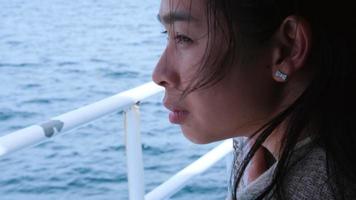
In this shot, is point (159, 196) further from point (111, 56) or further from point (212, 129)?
point (111, 56)

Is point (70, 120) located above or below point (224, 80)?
below

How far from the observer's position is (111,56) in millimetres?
10945

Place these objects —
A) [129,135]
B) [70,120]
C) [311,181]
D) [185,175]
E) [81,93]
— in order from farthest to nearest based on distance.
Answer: [81,93], [185,175], [129,135], [70,120], [311,181]

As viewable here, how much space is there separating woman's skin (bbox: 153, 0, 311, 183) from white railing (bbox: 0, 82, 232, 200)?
17.0 inches

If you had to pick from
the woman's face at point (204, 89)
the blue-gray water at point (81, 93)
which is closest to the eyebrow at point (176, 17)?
the woman's face at point (204, 89)

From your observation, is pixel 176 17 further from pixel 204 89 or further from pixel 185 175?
pixel 185 175

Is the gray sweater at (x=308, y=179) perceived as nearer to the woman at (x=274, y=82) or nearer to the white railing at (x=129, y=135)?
the woman at (x=274, y=82)

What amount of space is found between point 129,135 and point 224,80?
79 cm

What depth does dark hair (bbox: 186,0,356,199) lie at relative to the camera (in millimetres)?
624

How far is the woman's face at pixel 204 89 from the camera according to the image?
0.66m

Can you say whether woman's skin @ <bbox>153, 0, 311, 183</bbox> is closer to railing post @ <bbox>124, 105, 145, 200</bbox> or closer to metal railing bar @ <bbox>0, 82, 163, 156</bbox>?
metal railing bar @ <bbox>0, 82, 163, 156</bbox>

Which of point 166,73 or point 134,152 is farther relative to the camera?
point 134,152

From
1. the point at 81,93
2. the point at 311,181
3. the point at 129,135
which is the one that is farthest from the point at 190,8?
the point at 81,93

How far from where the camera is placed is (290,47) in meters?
0.66
